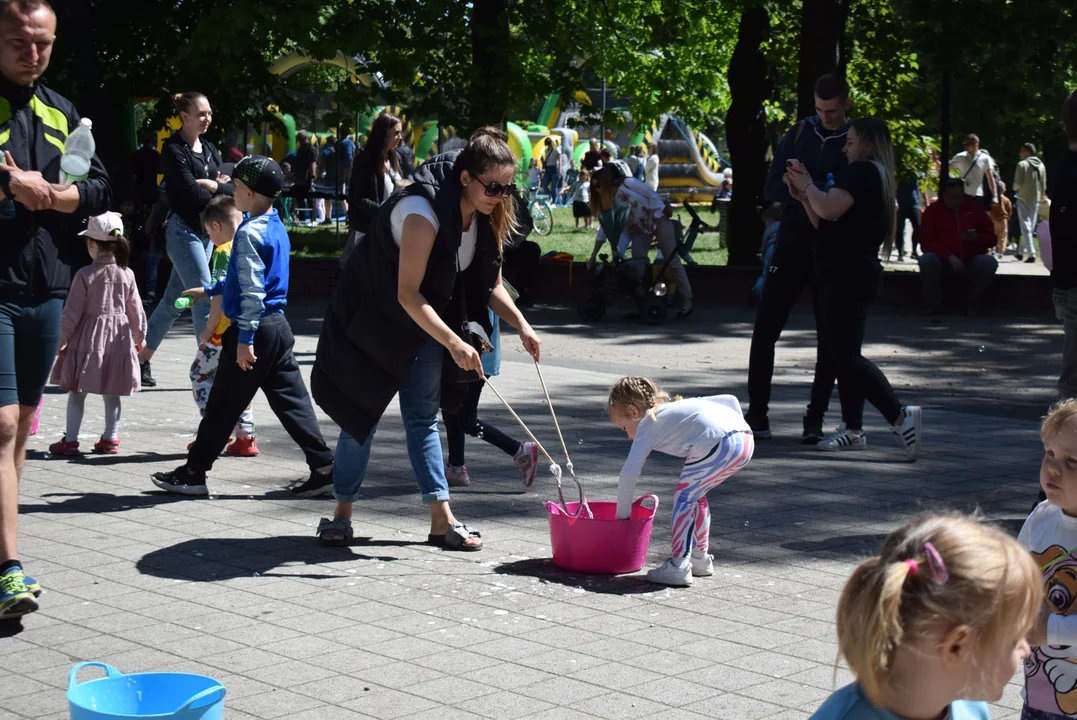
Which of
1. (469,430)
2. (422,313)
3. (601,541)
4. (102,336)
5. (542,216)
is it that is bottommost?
(601,541)

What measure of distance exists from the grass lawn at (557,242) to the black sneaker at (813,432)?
523 inches

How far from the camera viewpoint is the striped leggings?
18.6 feet

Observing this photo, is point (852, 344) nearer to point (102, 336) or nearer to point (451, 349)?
point (451, 349)

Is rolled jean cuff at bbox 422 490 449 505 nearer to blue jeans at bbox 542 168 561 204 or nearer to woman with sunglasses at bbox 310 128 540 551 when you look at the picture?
woman with sunglasses at bbox 310 128 540 551

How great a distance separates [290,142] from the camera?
1474 inches

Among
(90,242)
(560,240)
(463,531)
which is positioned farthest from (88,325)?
(560,240)

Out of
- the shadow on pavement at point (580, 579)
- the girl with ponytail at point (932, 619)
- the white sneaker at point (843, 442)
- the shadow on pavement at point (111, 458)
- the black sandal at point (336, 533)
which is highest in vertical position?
the girl with ponytail at point (932, 619)

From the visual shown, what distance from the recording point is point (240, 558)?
6.15 meters

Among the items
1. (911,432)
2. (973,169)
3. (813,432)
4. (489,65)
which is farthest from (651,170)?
(911,432)

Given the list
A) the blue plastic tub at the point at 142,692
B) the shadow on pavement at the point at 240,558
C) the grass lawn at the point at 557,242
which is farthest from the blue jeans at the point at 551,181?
the blue plastic tub at the point at 142,692

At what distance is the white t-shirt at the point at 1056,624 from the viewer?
3.09 m

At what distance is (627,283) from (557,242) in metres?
12.5

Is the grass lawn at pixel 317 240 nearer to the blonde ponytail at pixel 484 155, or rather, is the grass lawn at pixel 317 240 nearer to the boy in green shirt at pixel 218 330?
the boy in green shirt at pixel 218 330

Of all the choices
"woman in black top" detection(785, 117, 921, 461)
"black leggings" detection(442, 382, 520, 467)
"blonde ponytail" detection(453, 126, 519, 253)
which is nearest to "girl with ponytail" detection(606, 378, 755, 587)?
"blonde ponytail" detection(453, 126, 519, 253)
